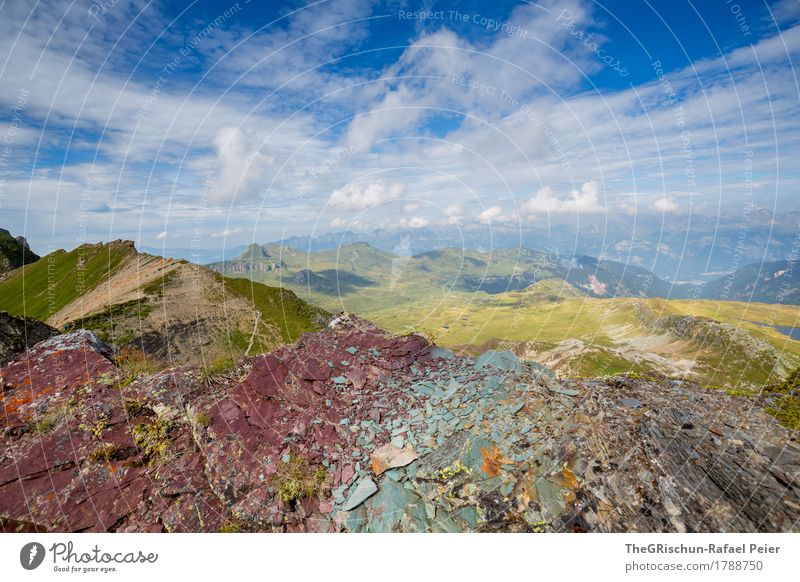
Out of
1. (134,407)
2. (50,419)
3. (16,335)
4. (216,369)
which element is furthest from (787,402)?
(16,335)

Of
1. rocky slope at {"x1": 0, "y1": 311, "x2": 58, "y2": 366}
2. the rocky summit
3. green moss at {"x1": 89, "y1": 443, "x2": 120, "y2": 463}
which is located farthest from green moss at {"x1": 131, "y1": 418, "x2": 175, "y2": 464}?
rocky slope at {"x1": 0, "y1": 311, "x2": 58, "y2": 366}

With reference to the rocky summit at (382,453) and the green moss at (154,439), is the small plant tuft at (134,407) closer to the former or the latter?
the rocky summit at (382,453)

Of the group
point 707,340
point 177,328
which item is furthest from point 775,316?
point 177,328

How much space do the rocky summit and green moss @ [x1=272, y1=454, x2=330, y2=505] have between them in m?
0.05

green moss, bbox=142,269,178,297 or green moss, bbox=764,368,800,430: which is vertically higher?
green moss, bbox=142,269,178,297

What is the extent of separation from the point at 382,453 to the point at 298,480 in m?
2.89

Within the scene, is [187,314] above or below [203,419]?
above

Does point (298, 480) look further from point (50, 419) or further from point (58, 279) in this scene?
point (58, 279)

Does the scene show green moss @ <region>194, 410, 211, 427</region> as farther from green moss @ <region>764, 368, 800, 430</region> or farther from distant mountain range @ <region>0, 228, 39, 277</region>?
distant mountain range @ <region>0, 228, 39, 277</region>

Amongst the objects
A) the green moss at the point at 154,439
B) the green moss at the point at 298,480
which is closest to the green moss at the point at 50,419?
the green moss at the point at 154,439
